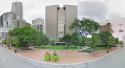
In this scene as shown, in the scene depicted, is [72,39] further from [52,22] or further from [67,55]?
[52,22]

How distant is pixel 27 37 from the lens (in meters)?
2.87

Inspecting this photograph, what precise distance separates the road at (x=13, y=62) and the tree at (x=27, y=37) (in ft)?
0.54

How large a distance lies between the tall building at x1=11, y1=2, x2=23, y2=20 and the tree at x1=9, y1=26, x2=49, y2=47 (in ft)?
0.56

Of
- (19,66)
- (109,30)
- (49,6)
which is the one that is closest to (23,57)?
(19,66)

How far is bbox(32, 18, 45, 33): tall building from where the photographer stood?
2.86 metres

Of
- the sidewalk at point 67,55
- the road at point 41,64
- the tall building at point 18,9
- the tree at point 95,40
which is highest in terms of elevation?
the tall building at point 18,9

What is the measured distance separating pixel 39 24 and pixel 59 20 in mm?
262

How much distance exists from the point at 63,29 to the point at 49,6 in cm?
36

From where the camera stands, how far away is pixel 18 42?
287cm

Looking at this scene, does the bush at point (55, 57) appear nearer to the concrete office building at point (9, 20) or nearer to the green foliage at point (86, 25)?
the green foliage at point (86, 25)

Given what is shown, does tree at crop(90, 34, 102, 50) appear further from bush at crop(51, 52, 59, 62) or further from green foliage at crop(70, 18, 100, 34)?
bush at crop(51, 52, 59, 62)

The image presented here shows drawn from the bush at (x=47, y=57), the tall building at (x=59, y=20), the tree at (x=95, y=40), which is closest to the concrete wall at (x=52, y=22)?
the tall building at (x=59, y=20)

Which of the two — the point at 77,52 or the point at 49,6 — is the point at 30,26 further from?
the point at 77,52

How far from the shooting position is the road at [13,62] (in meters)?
2.82
